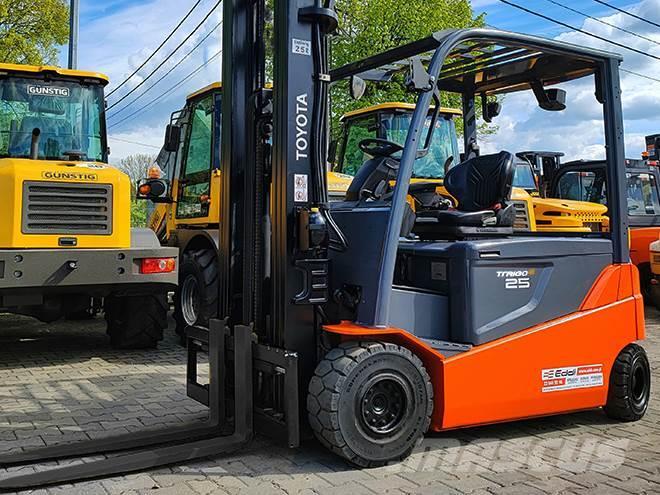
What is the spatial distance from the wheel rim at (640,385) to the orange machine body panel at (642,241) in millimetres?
8008

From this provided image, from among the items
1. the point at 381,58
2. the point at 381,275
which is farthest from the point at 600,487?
the point at 381,58

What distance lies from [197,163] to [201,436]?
16.8 ft

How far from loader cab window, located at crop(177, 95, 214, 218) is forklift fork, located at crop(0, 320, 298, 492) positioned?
401 centimetres

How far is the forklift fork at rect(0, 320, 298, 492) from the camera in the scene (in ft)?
13.1

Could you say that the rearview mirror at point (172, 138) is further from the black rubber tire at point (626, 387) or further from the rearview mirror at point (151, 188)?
the black rubber tire at point (626, 387)

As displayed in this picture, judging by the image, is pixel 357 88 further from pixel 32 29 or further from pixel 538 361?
pixel 32 29

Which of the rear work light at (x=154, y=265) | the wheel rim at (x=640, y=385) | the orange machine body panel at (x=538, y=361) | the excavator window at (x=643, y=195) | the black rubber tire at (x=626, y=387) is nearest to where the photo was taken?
the orange machine body panel at (x=538, y=361)

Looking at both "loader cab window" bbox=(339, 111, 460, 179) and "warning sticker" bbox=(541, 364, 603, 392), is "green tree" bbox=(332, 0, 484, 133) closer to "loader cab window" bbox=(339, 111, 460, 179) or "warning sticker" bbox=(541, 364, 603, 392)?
"loader cab window" bbox=(339, 111, 460, 179)

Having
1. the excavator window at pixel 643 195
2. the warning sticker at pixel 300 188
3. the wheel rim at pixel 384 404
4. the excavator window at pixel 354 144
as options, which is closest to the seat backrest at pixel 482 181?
the warning sticker at pixel 300 188

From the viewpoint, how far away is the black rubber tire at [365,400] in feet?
13.5

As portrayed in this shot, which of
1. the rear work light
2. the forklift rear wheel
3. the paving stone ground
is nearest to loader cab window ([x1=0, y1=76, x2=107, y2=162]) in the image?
the rear work light

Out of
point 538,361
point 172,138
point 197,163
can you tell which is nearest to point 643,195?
point 197,163

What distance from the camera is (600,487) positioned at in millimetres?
4055

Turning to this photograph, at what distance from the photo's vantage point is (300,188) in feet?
14.8
